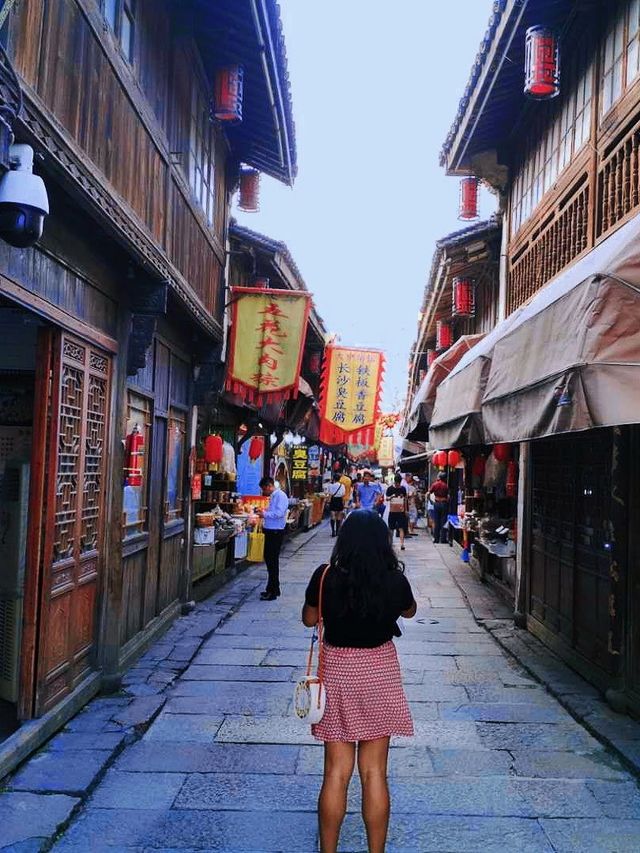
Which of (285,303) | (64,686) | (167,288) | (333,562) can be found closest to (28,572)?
(64,686)

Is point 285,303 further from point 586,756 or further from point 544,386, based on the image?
point 586,756

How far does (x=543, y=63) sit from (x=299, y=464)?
19.4 metres

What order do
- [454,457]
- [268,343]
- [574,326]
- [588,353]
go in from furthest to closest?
[454,457]
[268,343]
[574,326]
[588,353]

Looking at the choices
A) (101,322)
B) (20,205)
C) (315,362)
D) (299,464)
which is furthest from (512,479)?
(299,464)

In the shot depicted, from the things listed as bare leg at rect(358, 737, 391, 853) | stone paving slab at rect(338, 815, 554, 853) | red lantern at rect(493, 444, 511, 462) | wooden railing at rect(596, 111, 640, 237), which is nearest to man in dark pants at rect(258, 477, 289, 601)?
red lantern at rect(493, 444, 511, 462)

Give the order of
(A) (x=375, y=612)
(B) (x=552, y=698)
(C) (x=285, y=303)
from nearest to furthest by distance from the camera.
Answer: (A) (x=375, y=612) → (B) (x=552, y=698) → (C) (x=285, y=303)

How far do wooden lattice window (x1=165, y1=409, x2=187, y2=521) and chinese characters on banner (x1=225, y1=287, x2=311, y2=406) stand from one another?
1382 millimetres

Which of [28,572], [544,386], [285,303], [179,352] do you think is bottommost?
[28,572]

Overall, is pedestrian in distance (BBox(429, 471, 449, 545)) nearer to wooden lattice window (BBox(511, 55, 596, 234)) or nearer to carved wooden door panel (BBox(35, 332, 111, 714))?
wooden lattice window (BBox(511, 55, 596, 234))

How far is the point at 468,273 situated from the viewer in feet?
56.6

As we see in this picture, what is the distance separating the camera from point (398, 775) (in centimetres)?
561

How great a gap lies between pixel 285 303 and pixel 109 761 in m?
7.82

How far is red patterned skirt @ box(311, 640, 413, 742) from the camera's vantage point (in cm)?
418

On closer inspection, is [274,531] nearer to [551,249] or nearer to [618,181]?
[551,249]
